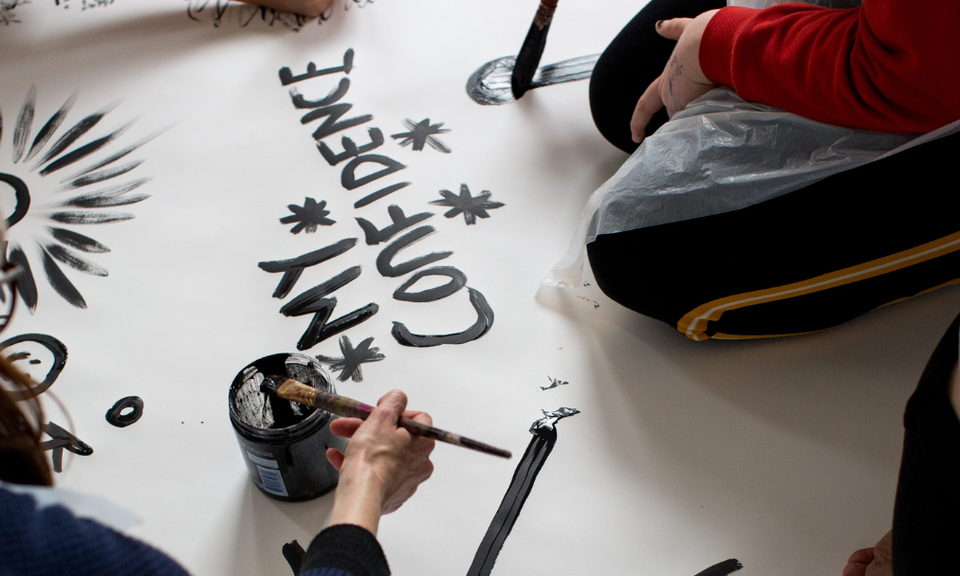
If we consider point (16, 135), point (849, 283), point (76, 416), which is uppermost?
point (16, 135)

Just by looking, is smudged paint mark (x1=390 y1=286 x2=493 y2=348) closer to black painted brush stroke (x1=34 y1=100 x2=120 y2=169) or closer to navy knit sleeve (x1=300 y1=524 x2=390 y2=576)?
navy knit sleeve (x1=300 y1=524 x2=390 y2=576)

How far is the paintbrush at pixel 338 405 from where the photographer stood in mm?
580

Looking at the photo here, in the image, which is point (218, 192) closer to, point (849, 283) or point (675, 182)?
point (675, 182)

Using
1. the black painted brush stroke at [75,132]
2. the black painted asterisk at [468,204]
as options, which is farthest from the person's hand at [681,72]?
the black painted brush stroke at [75,132]

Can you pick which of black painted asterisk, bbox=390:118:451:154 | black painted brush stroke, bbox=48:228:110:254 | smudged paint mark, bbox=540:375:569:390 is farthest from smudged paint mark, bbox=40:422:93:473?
black painted asterisk, bbox=390:118:451:154

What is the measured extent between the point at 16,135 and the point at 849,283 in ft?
4.50

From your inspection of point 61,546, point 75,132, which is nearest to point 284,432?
point 61,546

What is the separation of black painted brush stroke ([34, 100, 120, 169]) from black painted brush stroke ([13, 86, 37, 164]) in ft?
0.16

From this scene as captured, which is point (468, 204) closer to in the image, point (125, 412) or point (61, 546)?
point (125, 412)

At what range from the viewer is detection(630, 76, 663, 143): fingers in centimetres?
100

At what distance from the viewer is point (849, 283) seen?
0.87 meters

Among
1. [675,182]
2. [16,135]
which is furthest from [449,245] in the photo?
[16,135]

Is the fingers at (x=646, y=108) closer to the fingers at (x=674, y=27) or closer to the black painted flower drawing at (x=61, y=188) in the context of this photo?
the fingers at (x=674, y=27)

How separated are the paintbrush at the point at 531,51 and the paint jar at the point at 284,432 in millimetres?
794
